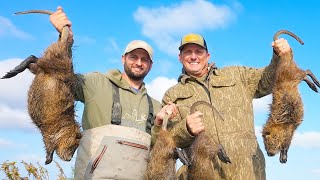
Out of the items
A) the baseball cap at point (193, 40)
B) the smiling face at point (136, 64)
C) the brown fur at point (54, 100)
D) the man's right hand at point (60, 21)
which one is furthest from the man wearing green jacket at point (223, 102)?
the man's right hand at point (60, 21)

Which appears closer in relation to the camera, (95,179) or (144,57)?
(95,179)

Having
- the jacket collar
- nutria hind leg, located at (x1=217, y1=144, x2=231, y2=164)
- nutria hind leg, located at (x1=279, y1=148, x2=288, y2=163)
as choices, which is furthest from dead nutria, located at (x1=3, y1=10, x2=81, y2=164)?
nutria hind leg, located at (x1=279, y1=148, x2=288, y2=163)

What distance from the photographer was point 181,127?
6.38 metres

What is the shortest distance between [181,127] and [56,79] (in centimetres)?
187

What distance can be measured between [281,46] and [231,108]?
118 cm

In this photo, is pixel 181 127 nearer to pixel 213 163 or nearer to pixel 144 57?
pixel 213 163

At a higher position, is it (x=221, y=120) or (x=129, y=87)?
(x=129, y=87)

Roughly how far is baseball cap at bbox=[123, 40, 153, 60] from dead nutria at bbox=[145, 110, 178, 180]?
3.96 feet

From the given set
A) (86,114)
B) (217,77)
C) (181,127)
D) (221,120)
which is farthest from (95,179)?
(217,77)

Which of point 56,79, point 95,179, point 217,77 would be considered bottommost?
point 95,179

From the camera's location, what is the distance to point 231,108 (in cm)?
685

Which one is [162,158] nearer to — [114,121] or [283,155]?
[114,121]

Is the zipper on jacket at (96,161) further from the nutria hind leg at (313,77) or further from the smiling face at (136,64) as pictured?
the nutria hind leg at (313,77)

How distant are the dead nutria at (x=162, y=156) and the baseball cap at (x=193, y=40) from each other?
148 cm
